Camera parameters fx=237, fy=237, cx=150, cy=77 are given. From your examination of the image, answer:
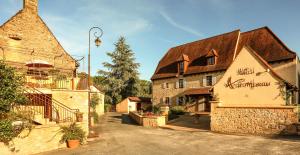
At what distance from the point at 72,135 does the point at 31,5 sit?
43.6 ft

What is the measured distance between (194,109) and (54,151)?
2268 cm

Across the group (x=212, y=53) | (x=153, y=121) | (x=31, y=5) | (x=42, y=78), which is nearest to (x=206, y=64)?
(x=212, y=53)

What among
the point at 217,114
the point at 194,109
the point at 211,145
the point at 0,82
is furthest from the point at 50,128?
the point at 194,109

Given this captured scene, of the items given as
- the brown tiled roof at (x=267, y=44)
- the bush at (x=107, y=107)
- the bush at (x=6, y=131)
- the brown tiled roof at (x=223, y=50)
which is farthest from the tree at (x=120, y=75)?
the bush at (x=6, y=131)

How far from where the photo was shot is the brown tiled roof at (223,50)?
2639cm

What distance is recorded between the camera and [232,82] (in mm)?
19875

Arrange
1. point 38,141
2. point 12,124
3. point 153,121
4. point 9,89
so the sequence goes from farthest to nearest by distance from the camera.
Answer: point 153,121
point 38,141
point 9,89
point 12,124

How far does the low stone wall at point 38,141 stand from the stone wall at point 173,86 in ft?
74.6

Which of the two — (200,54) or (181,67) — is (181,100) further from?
(200,54)

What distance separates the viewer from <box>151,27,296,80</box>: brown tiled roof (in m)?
26.4

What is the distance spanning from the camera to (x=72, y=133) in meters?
13.4

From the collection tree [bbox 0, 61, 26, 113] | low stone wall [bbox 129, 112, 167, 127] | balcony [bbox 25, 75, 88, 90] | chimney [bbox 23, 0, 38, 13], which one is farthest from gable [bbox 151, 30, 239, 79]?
tree [bbox 0, 61, 26, 113]

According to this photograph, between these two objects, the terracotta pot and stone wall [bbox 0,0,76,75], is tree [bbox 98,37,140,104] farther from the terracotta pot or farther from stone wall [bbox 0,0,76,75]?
the terracotta pot

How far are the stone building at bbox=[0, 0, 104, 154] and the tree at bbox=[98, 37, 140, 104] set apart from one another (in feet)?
95.6
